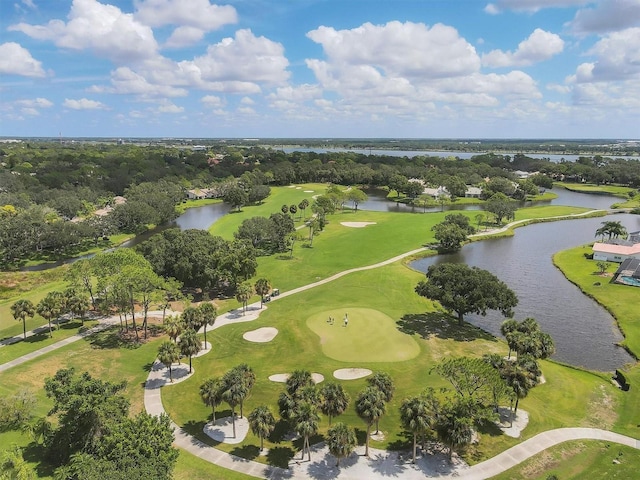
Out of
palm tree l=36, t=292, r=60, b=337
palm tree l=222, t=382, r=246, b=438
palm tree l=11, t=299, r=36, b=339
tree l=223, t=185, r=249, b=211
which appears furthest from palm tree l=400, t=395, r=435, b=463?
tree l=223, t=185, r=249, b=211

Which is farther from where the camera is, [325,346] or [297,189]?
[297,189]

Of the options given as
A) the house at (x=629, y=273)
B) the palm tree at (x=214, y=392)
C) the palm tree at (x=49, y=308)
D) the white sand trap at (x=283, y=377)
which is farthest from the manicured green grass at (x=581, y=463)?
the palm tree at (x=49, y=308)

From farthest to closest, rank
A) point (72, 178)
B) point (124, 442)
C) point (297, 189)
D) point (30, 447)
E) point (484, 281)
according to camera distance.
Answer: point (297, 189) < point (72, 178) < point (484, 281) < point (30, 447) < point (124, 442)

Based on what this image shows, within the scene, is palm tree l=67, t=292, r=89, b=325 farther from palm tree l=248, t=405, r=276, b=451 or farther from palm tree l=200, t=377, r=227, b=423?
palm tree l=248, t=405, r=276, b=451

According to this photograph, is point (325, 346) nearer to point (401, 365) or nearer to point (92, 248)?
point (401, 365)

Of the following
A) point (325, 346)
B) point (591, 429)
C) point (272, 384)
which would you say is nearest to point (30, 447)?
point (272, 384)

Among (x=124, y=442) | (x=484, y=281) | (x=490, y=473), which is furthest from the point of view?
(x=484, y=281)
